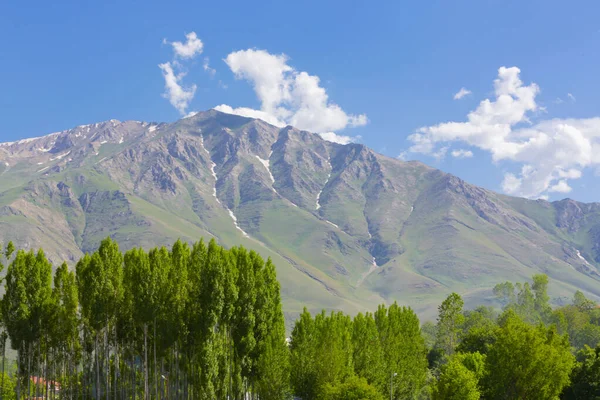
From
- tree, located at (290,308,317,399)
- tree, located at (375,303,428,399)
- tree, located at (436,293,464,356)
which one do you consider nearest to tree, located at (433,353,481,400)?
tree, located at (375,303,428,399)

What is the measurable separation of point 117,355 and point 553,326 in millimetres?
53653

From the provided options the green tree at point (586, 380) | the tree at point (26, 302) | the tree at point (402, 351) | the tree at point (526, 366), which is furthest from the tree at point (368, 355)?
the tree at point (26, 302)

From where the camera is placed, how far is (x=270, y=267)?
2633 inches

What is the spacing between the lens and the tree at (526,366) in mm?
62344

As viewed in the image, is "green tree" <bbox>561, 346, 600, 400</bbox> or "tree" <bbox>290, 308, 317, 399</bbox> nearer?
"tree" <bbox>290, 308, 317, 399</bbox>

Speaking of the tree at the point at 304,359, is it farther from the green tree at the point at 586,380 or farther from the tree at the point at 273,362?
the green tree at the point at 586,380

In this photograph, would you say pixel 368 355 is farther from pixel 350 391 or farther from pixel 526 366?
pixel 526 366

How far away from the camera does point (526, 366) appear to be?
62719mm

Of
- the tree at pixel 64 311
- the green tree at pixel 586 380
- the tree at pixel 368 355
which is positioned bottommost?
the green tree at pixel 586 380

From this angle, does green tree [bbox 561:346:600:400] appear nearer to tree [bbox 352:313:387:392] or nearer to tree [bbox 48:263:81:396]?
tree [bbox 352:313:387:392]

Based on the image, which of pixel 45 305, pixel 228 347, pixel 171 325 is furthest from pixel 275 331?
pixel 45 305

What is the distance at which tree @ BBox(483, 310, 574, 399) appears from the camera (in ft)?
205

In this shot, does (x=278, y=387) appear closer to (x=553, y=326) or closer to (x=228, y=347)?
(x=228, y=347)

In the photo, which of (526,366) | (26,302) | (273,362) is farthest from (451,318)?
(26,302)
